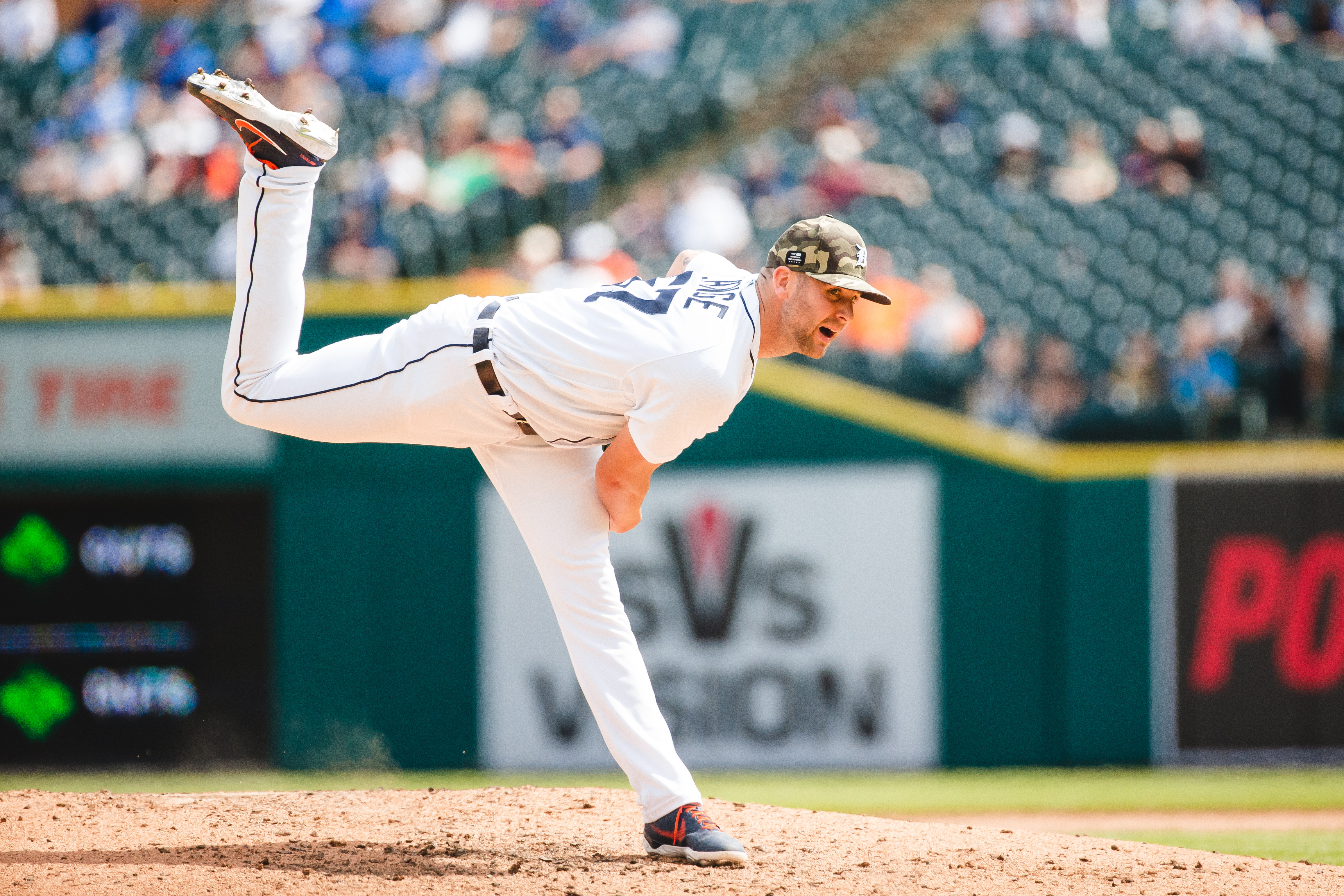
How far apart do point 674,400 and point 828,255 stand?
Result: 1.66ft

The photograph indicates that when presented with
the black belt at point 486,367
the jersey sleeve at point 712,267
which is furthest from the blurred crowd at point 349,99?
the black belt at point 486,367

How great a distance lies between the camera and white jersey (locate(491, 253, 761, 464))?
3.51 meters

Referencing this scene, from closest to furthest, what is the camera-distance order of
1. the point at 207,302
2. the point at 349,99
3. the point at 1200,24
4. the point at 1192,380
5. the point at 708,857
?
the point at 708,857 < the point at 207,302 < the point at 1192,380 < the point at 1200,24 < the point at 349,99

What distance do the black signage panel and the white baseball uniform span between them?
4.10 m

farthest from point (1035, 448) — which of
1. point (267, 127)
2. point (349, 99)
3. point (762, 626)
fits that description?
point (349, 99)

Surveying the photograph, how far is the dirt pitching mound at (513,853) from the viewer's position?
354cm

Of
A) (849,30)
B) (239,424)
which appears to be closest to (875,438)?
(239,424)

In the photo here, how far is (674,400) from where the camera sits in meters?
3.48

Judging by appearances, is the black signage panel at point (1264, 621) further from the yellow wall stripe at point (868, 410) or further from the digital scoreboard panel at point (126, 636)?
the digital scoreboard panel at point (126, 636)

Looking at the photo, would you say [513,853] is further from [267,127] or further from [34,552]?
[34,552]

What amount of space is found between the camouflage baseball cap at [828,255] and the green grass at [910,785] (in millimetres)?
2945

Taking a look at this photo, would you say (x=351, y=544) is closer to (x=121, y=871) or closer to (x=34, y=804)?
(x=34, y=804)

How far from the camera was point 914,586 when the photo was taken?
7.25 metres

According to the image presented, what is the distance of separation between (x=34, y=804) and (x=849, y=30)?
10180 millimetres
